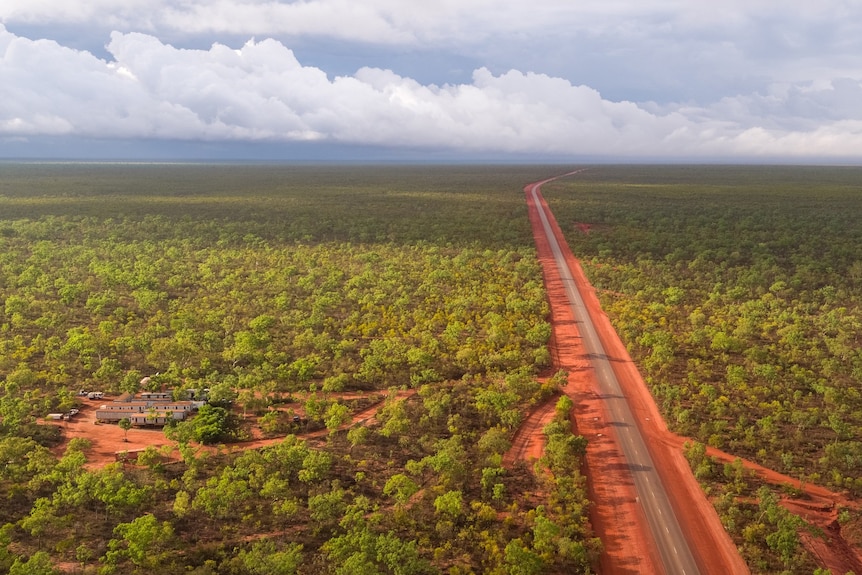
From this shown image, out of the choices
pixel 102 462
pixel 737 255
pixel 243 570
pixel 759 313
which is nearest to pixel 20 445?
pixel 102 462

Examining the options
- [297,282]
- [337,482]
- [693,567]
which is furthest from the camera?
[297,282]

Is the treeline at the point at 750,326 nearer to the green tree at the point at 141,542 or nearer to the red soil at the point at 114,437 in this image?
the red soil at the point at 114,437

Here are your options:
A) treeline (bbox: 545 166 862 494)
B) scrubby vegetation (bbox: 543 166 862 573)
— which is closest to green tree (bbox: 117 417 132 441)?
scrubby vegetation (bbox: 543 166 862 573)

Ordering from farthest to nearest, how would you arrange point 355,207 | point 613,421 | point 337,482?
point 355,207 → point 613,421 → point 337,482

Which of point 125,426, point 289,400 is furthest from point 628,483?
point 125,426

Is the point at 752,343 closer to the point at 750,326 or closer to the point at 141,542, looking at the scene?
the point at 750,326

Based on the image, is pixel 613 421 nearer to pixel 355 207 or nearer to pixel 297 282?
pixel 297 282
